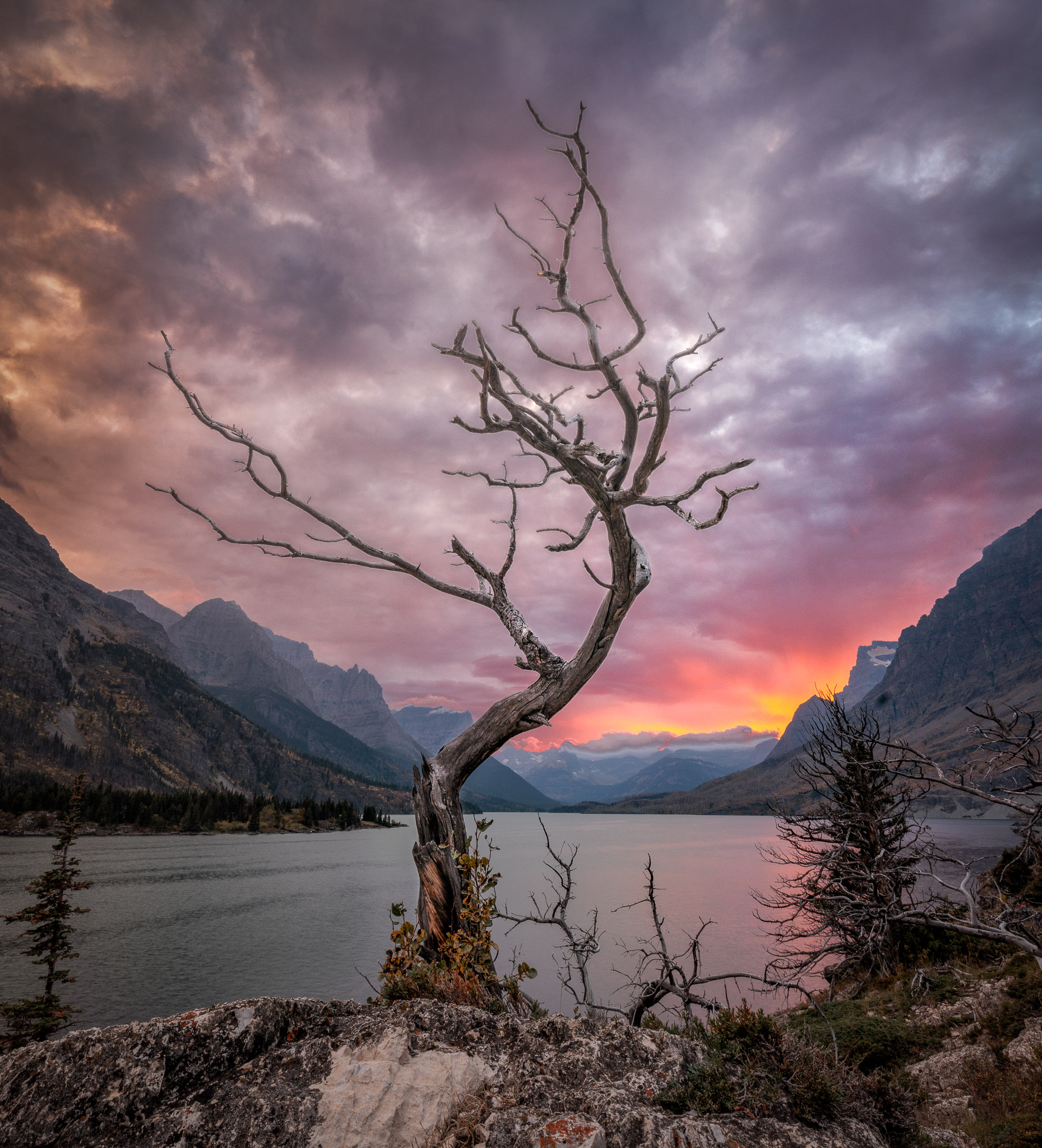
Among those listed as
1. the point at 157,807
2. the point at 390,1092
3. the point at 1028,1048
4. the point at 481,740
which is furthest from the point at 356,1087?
the point at 157,807

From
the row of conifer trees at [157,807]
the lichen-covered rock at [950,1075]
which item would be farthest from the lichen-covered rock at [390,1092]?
the row of conifer trees at [157,807]

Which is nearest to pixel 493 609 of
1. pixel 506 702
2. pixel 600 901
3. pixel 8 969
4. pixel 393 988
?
pixel 506 702

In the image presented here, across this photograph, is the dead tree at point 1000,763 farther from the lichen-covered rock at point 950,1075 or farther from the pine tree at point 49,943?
the pine tree at point 49,943

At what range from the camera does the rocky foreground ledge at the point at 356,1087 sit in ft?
10.8

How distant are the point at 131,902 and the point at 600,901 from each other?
1348 inches

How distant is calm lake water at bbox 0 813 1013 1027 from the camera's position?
22.6 meters

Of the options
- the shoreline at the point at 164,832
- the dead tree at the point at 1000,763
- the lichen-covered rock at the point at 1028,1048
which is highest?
the dead tree at the point at 1000,763

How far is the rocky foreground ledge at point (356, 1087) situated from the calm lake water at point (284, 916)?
8187mm

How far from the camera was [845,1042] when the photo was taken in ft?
40.7

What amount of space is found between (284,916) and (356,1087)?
4110 cm

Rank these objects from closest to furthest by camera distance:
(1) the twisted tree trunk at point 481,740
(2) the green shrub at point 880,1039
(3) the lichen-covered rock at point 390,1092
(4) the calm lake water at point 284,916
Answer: (3) the lichen-covered rock at point 390,1092 < (1) the twisted tree trunk at point 481,740 < (2) the green shrub at point 880,1039 < (4) the calm lake water at point 284,916

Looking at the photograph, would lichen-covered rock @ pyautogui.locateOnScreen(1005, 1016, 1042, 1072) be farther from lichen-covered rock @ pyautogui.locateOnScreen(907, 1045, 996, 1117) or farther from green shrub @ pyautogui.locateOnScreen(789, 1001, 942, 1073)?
green shrub @ pyautogui.locateOnScreen(789, 1001, 942, 1073)

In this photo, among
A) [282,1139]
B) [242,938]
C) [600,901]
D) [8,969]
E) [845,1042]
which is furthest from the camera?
[600,901]

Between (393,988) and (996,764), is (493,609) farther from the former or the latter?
(996,764)
